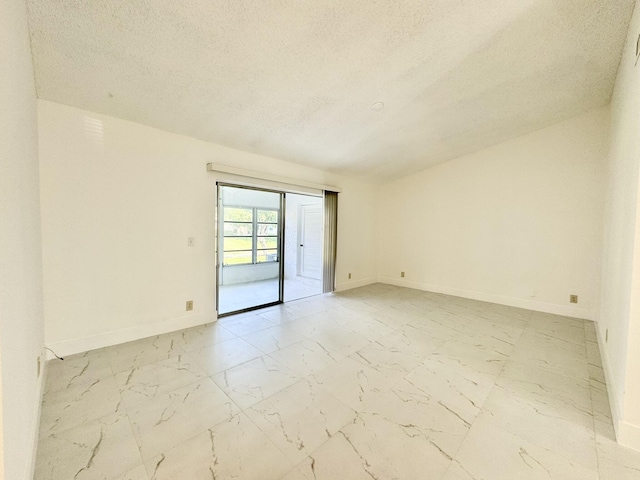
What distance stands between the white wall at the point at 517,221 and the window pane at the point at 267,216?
3.07 m

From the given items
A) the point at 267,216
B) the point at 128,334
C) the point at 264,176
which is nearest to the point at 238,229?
the point at 267,216

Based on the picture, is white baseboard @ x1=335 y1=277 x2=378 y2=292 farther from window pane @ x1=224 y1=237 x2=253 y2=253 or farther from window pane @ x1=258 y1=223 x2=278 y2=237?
window pane @ x1=224 y1=237 x2=253 y2=253

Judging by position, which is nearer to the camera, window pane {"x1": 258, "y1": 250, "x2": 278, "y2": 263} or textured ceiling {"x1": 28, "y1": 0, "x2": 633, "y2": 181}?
textured ceiling {"x1": 28, "y1": 0, "x2": 633, "y2": 181}

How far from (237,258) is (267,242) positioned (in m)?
0.83

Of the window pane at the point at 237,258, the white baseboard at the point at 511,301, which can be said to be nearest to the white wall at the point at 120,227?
the window pane at the point at 237,258

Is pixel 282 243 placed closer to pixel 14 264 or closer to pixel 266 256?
pixel 266 256

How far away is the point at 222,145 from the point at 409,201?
392 cm

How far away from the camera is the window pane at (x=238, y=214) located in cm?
577

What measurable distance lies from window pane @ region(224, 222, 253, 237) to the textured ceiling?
9.18 feet

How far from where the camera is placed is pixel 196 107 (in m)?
2.56

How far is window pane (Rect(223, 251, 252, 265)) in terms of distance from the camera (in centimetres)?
584

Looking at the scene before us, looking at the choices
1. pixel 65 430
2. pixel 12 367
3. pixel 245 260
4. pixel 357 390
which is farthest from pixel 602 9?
pixel 245 260

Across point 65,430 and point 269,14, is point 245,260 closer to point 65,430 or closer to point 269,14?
point 65,430

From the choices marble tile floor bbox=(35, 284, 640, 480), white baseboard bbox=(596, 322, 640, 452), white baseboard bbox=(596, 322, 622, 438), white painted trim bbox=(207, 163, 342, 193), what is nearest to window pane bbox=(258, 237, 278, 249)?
white painted trim bbox=(207, 163, 342, 193)
